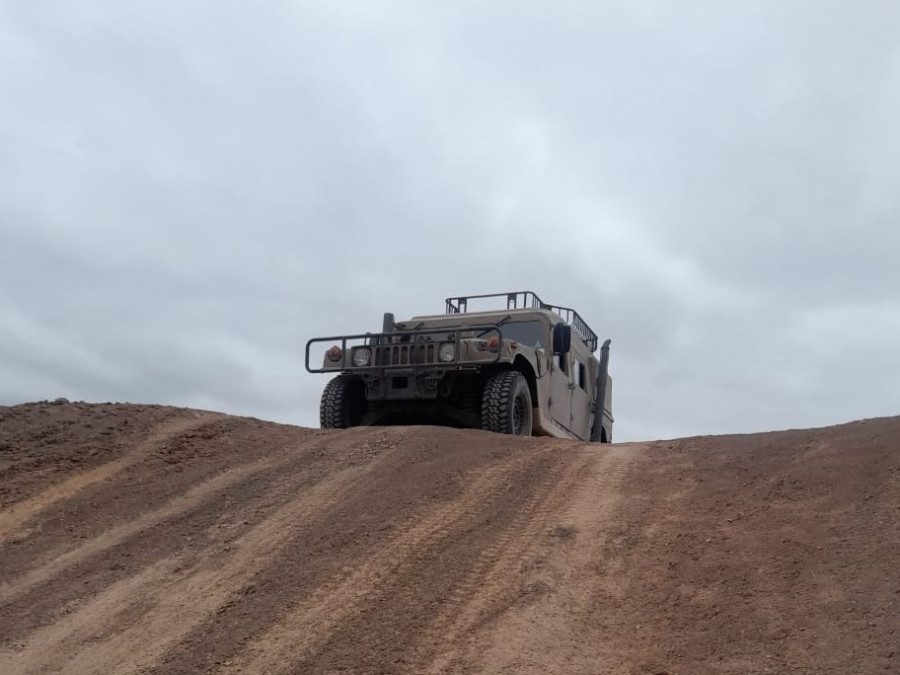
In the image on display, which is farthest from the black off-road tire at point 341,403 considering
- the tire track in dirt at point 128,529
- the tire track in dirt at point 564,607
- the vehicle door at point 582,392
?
the tire track in dirt at point 564,607

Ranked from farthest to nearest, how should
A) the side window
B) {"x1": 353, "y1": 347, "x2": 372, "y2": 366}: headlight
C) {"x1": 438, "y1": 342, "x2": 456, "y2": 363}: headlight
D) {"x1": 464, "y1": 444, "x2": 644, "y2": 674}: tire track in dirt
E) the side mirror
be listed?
the side window, the side mirror, {"x1": 353, "y1": 347, "x2": 372, "y2": 366}: headlight, {"x1": 438, "y1": 342, "x2": 456, "y2": 363}: headlight, {"x1": 464, "y1": 444, "x2": 644, "y2": 674}: tire track in dirt

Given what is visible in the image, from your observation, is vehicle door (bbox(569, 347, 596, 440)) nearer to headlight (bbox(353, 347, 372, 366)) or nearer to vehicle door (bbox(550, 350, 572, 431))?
→ vehicle door (bbox(550, 350, 572, 431))

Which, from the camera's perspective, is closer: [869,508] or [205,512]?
[869,508]

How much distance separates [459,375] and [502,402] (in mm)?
778

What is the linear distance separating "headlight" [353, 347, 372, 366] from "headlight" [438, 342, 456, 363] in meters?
0.95

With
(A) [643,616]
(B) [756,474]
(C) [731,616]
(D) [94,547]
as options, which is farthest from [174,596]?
(B) [756,474]

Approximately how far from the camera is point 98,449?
887 cm

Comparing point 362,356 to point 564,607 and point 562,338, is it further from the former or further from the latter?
point 564,607

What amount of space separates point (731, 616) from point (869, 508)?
5.28 feet

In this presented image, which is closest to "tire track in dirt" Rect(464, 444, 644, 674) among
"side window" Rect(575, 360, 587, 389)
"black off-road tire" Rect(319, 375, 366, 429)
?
"black off-road tire" Rect(319, 375, 366, 429)

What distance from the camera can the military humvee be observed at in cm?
1021

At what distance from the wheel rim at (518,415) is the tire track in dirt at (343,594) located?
344 cm

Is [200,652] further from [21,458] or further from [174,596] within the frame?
[21,458]

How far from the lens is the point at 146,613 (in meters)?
5.57
